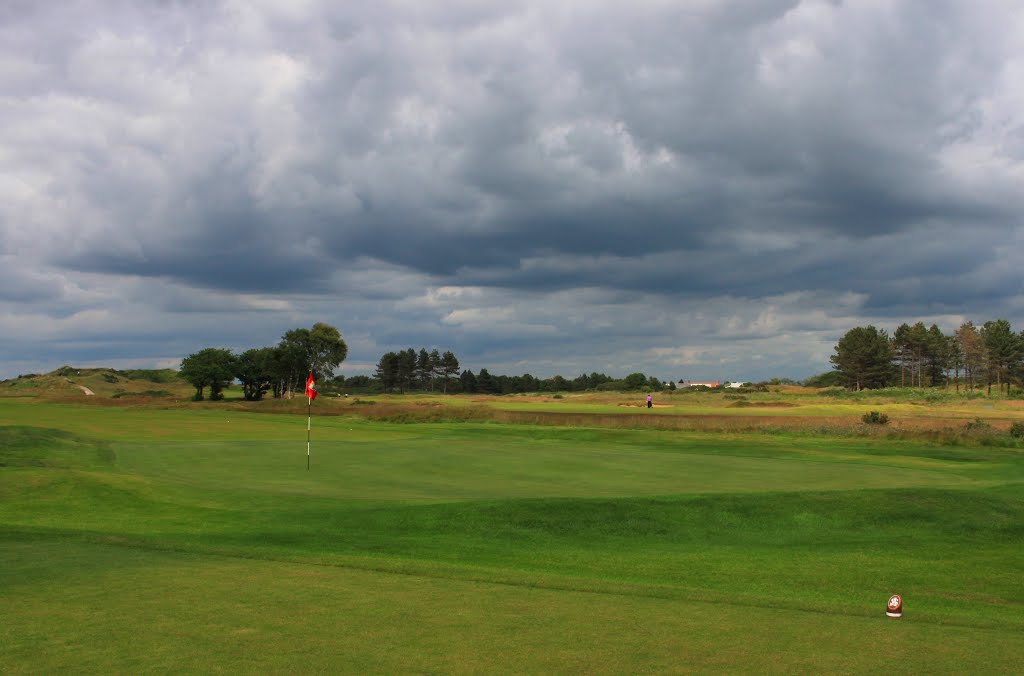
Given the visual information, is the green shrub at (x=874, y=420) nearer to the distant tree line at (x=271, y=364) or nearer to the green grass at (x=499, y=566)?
the green grass at (x=499, y=566)

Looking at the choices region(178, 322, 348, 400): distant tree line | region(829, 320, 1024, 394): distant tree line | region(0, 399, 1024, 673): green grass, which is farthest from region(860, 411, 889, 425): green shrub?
region(829, 320, 1024, 394): distant tree line

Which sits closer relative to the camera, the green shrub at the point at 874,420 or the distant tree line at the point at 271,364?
the green shrub at the point at 874,420

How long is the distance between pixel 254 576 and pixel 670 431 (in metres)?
41.7

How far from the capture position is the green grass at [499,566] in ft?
21.7

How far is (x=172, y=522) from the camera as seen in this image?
1595cm

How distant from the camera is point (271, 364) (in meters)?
118

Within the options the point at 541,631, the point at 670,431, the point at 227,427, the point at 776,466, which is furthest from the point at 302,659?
the point at 227,427

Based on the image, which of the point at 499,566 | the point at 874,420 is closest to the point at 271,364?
the point at 874,420

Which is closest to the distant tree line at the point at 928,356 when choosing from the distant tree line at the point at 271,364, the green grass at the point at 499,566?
the distant tree line at the point at 271,364

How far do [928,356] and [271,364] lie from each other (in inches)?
5094

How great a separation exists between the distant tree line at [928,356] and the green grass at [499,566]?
12823 cm

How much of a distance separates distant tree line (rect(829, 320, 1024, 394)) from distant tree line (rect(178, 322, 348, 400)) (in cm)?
9952

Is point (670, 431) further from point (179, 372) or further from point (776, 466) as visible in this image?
point (179, 372)

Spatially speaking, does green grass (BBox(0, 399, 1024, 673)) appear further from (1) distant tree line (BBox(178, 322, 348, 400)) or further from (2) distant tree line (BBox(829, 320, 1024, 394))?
(2) distant tree line (BBox(829, 320, 1024, 394))
